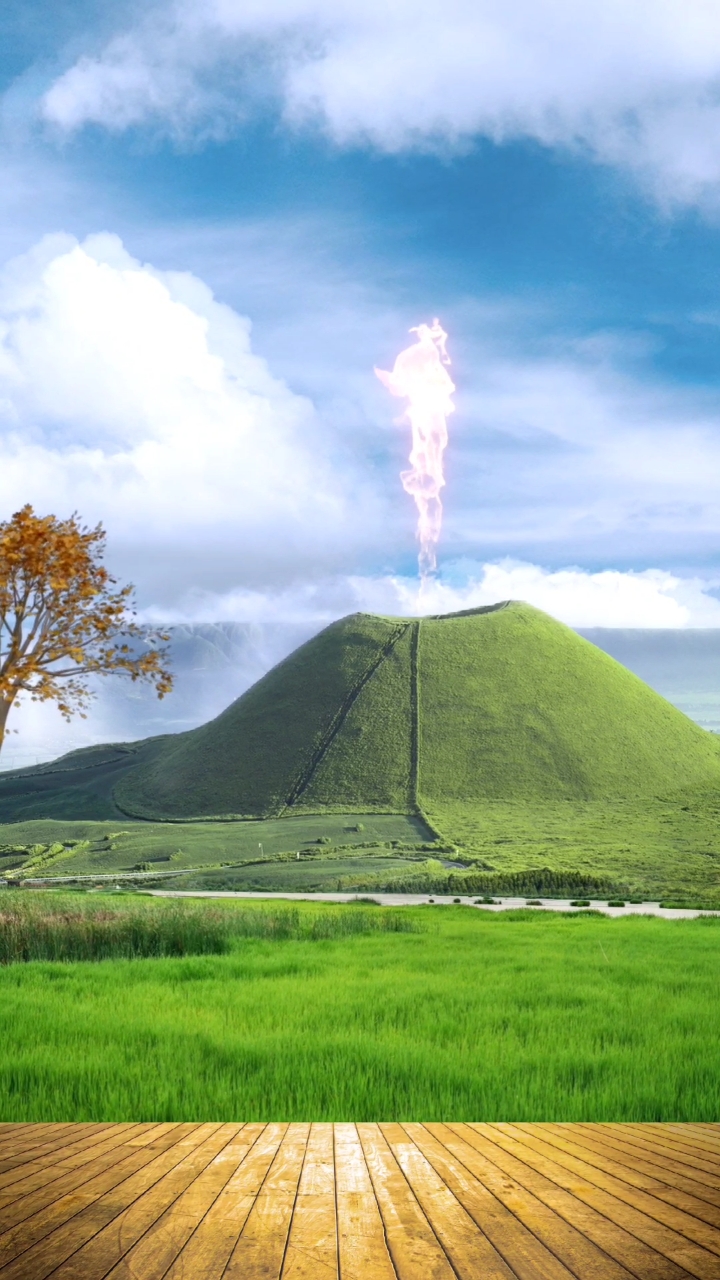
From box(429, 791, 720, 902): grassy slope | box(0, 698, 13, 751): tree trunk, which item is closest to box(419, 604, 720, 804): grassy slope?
box(429, 791, 720, 902): grassy slope

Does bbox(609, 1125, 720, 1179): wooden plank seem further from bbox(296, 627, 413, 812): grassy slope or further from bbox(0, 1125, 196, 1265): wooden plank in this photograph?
bbox(296, 627, 413, 812): grassy slope

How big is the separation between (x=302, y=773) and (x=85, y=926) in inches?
3879

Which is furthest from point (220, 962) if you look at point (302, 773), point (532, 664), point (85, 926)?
point (532, 664)

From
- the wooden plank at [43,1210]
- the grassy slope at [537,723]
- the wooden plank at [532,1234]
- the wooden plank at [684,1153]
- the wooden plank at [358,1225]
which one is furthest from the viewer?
the grassy slope at [537,723]

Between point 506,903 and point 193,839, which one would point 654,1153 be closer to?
point 506,903

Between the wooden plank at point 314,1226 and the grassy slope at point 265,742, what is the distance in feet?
347

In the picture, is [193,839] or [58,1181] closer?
[58,1181]

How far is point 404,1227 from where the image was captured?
438 centimetres

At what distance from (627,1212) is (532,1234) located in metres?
0.65

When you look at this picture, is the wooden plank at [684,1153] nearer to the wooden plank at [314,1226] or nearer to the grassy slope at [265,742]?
the wooden plank at [314,1226]

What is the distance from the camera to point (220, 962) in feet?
59.0

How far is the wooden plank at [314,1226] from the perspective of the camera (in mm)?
3889

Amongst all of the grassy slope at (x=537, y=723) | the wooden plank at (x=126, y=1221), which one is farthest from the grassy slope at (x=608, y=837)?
the wooden plank at (x=126, y=1221)

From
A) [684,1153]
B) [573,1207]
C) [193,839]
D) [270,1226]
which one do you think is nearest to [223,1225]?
[270,1226]
